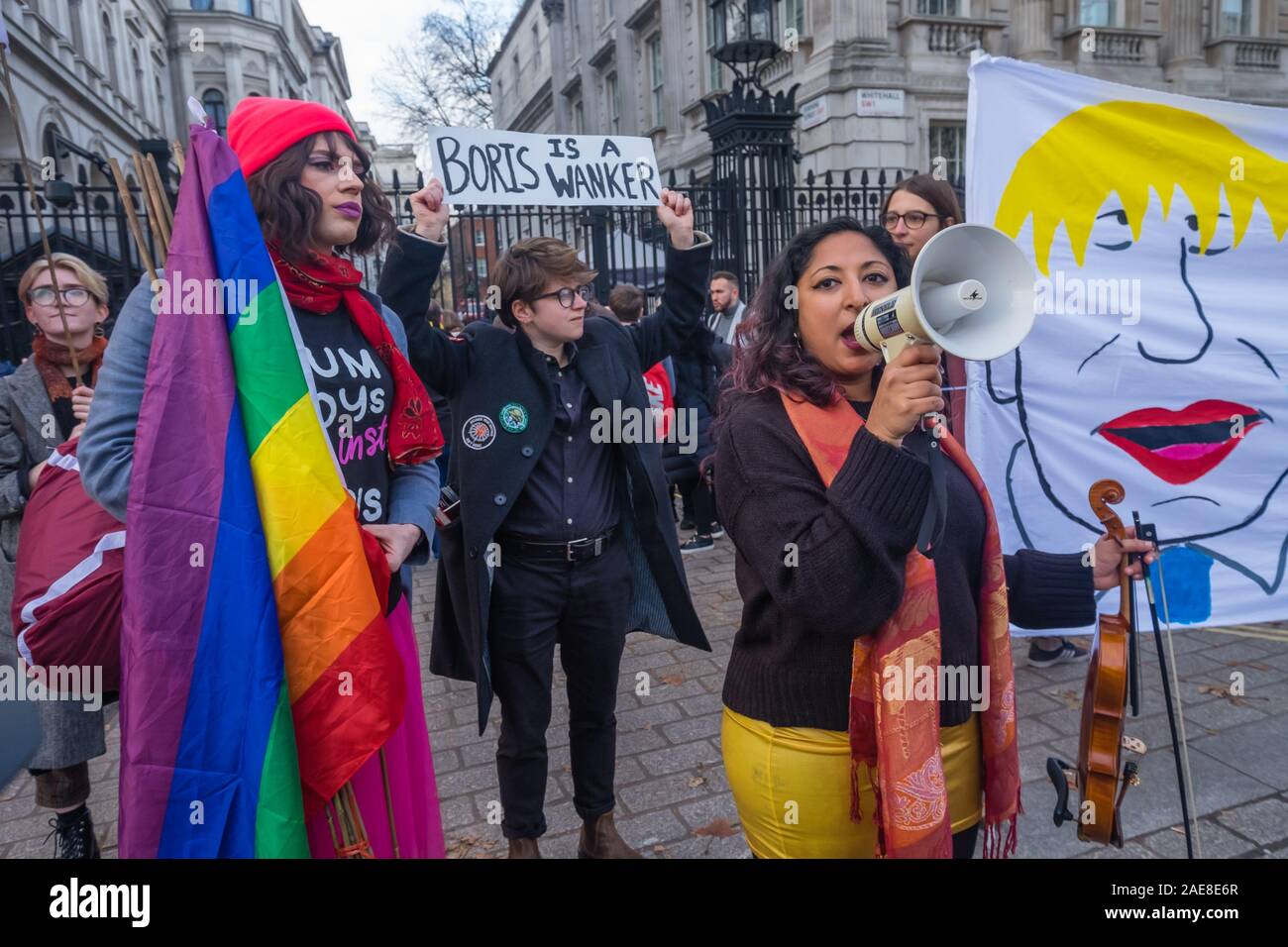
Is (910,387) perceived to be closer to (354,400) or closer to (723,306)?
(354,400)

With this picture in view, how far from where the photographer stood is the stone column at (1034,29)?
17.3 m

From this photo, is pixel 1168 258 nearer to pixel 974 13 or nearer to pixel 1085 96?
pixel 1085 96

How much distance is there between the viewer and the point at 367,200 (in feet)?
7.57

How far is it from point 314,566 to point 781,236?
337 inches

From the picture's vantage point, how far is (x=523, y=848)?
110 inches

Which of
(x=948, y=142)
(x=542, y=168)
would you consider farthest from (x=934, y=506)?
(x=948, y=142)

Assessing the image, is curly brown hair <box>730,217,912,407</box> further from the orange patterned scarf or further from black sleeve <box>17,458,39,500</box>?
black sleeve <box>17,458,39,500</box>

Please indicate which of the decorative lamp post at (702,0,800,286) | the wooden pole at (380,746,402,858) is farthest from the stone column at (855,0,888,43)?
the wooden pole at (380,746,402,858)

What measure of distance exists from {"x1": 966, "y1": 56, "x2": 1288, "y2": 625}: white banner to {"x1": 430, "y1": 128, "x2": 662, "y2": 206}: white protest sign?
1.78 m

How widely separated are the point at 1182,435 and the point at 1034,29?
1741 centimetres

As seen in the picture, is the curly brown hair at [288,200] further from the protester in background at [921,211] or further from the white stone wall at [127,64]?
the white stone wall at [127,64]

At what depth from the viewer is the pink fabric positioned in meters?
1.83
